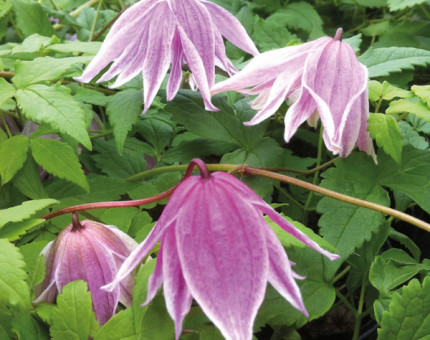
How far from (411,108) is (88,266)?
1.66 feet

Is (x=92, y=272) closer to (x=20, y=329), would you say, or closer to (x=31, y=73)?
(x=20, y=329)

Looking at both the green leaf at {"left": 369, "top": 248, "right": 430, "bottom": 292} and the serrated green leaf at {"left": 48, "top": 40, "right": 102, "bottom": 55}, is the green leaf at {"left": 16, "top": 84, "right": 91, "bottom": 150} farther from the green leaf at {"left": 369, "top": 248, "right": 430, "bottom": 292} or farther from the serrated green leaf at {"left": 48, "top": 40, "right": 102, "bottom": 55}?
the green leaf at {"left": 369, "top": 248, "right": 430, "bottom": 292}

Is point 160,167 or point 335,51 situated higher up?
point 335,51

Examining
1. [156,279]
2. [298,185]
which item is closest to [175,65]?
[298,185]

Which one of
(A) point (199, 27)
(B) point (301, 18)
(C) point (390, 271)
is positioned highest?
(A) point (199, 27)

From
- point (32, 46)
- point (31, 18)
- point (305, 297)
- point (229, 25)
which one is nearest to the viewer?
point (305, 297)

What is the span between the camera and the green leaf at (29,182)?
84cm

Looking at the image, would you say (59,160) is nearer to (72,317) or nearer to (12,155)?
(12,155)

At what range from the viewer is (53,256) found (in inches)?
25.7

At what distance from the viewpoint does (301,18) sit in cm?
142

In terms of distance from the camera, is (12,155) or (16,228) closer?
(16,228)

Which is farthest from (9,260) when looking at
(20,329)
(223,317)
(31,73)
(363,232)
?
(363,232)

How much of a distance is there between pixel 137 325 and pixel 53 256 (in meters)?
0.15

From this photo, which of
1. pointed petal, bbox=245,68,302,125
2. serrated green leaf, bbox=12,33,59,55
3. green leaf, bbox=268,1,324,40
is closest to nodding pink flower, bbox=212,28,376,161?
pointed petal, bbox=245,68,302,125
